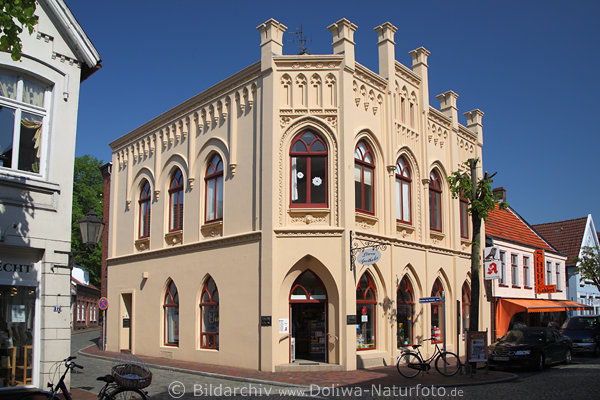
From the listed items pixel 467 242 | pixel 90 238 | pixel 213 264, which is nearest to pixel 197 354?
pixel 213 264

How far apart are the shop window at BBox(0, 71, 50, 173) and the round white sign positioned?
30.2 feet

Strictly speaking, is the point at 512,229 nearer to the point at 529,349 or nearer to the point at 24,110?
the point at 529,349

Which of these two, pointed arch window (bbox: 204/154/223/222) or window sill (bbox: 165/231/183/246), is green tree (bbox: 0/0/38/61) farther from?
window sill (bbox: 165/231/183/246)

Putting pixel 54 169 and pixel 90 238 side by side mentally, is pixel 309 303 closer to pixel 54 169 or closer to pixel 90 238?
pixel 90 238

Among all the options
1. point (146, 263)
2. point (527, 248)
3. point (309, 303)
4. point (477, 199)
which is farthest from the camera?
point (527, 248)

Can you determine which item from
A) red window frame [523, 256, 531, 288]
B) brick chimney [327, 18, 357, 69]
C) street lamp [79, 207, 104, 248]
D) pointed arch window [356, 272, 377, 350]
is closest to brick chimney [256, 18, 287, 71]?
brick chimney [327, 18, 357, 69]

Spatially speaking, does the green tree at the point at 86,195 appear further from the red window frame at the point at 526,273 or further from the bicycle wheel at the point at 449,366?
the bicycle wheel at the point at 449,366

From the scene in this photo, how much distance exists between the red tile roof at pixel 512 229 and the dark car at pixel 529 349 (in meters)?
8.23

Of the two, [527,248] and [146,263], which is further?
[527,248]

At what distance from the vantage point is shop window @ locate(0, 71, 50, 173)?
36.7 ft

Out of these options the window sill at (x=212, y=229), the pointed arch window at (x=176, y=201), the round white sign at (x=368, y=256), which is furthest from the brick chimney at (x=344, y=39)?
the pointed arch window at (x=176, y=201)

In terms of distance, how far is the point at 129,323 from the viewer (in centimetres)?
2467

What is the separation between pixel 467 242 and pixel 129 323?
1486 cm

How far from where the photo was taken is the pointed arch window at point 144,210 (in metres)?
24.7
